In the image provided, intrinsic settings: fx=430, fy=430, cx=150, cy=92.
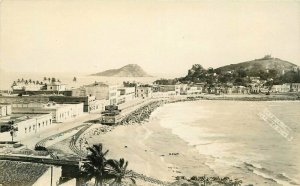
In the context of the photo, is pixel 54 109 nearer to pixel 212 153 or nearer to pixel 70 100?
pixel 70 100

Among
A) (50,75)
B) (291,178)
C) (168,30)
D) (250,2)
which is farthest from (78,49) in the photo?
(291,178)

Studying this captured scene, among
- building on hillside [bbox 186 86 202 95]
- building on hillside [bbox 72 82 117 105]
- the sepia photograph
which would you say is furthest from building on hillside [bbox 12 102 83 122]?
building on hillside [bbox 186 86 202 95]

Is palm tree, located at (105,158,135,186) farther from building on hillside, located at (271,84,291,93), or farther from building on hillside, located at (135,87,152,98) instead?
building on hillside, located at (135,87,152,98)

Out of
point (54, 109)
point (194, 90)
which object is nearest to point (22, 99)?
point (54, 109)

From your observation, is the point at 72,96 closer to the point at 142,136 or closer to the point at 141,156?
the point at 142,136

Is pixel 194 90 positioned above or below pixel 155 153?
above

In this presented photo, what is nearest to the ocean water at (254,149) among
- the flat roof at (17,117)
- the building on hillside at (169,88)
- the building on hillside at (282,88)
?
the building on hillside at (282,88)
